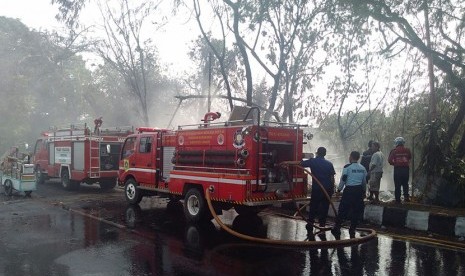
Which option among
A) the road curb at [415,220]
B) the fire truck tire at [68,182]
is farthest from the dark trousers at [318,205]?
the fire truck tire at [68,182]

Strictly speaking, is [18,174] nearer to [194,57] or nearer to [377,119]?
[194,57]

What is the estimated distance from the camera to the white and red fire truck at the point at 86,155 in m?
15.3

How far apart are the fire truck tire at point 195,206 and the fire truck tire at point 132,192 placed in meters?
2.84

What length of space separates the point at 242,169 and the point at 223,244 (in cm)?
164

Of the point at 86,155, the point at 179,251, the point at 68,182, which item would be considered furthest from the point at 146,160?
the point at 68,182

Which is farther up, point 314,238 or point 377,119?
point 377,119

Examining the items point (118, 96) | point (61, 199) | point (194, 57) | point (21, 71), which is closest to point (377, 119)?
point (194, 57)

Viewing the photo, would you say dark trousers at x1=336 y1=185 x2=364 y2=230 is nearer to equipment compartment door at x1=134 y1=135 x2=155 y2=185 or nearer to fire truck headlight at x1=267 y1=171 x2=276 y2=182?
fire truck headlight at x1=267 y1=171 x2=276 y2=182

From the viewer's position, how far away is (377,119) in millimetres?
22125

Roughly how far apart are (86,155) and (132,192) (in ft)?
15.0

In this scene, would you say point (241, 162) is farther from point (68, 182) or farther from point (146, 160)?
point (68, 182)

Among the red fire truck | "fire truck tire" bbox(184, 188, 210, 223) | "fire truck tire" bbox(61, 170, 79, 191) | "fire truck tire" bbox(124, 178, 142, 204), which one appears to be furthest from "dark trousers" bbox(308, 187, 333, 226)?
"fire truck tire" bbox(61, 170, 79, 191)

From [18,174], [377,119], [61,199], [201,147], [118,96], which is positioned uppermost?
[118,96]

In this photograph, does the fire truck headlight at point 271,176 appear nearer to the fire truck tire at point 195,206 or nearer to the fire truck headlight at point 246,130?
the fire truck headlight at point 246,130
